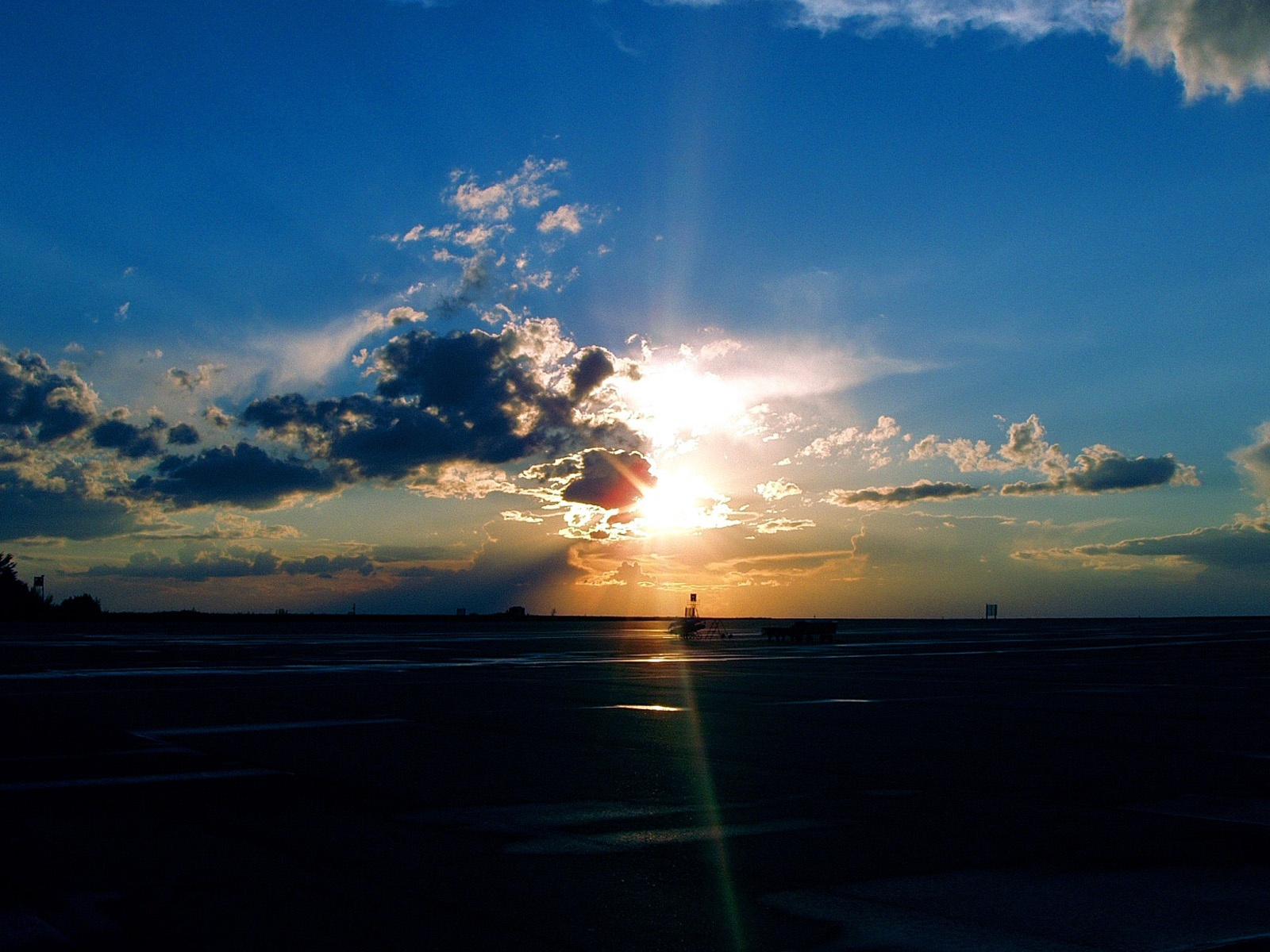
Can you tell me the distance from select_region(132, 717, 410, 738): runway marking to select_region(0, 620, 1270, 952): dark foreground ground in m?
0.13

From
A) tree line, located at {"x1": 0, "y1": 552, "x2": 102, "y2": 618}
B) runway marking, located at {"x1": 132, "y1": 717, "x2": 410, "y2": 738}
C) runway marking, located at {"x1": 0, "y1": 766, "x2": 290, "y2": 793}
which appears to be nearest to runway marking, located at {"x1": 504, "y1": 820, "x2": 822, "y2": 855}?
runway marking, located at {"x1": 0, "y1": 766, "x2": 290, "y2": 793}

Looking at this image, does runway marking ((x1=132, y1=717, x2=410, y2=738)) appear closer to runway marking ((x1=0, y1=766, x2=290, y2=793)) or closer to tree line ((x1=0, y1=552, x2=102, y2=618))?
runway marking ((x1=0, y1=766, x2=290, y2=793))

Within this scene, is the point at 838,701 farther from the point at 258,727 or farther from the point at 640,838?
the point at 640,838

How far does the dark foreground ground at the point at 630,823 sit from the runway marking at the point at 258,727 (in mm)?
134

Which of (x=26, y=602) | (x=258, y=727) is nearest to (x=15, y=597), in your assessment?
(x=26, y=602)

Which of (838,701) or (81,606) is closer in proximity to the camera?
(838,701)

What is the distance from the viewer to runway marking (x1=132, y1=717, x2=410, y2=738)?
53.1 ft

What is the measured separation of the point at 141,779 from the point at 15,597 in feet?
532

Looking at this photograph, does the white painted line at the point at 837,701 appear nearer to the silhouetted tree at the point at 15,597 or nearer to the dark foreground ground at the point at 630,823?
the dark foreground ground at the point at 630,823

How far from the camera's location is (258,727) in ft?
56.0

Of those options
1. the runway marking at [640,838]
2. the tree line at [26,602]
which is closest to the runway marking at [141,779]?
the runway marking at [640,838]

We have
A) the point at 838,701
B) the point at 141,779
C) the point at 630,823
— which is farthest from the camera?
the point at 838,701

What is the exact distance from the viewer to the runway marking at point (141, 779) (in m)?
11.5

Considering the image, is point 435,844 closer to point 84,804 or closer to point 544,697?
point 84,804
